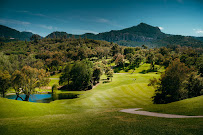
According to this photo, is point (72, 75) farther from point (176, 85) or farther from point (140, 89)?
point (176, 85)

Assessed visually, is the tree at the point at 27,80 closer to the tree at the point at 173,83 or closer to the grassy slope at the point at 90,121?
the grassy slope at the point at 90,121

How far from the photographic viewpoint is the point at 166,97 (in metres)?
35.2

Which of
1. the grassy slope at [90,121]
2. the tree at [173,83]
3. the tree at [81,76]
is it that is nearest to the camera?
the grassy slope at [90,121]

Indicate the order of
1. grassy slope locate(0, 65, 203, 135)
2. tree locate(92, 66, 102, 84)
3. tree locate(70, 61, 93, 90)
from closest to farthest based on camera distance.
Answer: grassy slope locate(0, 65, 203, 135) < tree locate(70, 61, 93, 90) < tree locate(92, 66, 102, 84)

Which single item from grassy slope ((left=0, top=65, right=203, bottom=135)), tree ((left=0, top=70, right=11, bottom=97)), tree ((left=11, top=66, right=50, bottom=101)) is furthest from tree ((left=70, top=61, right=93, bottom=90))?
grassy slope ((left=0, top=65, right=203, bottom=135))

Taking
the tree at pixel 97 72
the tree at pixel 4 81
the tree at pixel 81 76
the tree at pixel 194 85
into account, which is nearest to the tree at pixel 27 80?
the tree at pixel 4 81

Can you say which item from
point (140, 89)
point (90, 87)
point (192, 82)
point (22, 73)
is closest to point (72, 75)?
point (90, 87)

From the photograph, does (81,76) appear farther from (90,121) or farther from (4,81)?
(90,121)

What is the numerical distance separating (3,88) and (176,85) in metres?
56.6

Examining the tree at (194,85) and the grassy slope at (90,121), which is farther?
the tree at (194,85)

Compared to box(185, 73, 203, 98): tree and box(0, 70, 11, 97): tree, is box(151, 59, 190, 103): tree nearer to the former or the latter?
box(185, 73, 203, 98): tree

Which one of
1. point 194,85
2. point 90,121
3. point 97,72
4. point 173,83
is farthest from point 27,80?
point 194,85

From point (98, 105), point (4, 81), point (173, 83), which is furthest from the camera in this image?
point (4, 81)

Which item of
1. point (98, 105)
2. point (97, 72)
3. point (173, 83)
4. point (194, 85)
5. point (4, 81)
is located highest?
point (173, 83)
